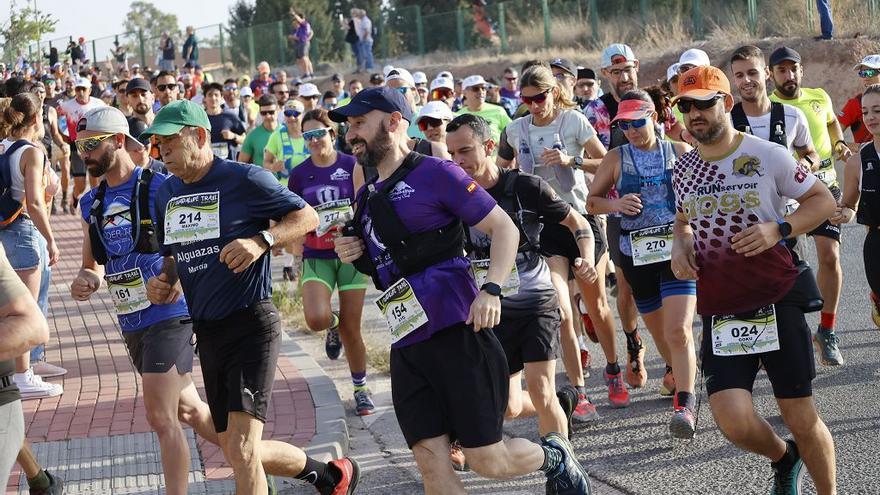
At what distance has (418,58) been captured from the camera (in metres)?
41.9

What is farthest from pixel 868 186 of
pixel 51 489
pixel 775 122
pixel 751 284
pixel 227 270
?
pixel 51 489

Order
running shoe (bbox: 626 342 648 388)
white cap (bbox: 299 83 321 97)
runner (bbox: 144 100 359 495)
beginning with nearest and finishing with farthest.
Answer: runner (bbox: 144 100 359 495) < running shoe (bbox: 626 342 648 388) < white cap (bbox: 299 83 321 97)

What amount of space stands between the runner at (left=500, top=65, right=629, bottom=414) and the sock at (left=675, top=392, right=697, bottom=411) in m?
0.63

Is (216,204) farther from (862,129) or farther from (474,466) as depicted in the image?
(862,129)

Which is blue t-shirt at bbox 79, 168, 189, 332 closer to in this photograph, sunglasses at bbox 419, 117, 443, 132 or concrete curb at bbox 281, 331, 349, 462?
concrete curb at bbox 281, 331, 349, 462

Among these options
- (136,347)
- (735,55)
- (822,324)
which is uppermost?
(735,55)

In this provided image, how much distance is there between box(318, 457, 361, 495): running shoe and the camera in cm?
616

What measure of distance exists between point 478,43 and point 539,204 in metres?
34.7

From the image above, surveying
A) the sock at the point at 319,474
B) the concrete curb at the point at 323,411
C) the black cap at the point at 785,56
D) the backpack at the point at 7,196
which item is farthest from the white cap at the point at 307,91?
the sock at the point at 319,474

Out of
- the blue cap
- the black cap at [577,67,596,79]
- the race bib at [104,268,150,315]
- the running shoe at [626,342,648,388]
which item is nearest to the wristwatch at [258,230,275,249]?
the blue cap

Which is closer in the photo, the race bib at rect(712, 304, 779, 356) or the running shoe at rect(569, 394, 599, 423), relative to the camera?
the race bib at rect(712, 304, 779, 356)

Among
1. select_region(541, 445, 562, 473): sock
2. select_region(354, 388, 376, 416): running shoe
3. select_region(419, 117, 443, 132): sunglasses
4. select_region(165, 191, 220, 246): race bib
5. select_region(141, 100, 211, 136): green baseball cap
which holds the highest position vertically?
select_region(141, 100, 211, 136): green baseball cap

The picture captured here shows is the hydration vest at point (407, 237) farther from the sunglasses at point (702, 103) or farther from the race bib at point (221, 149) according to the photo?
the race bib at point (221, 149)

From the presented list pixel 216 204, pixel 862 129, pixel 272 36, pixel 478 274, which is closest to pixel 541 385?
pixel 478 274
